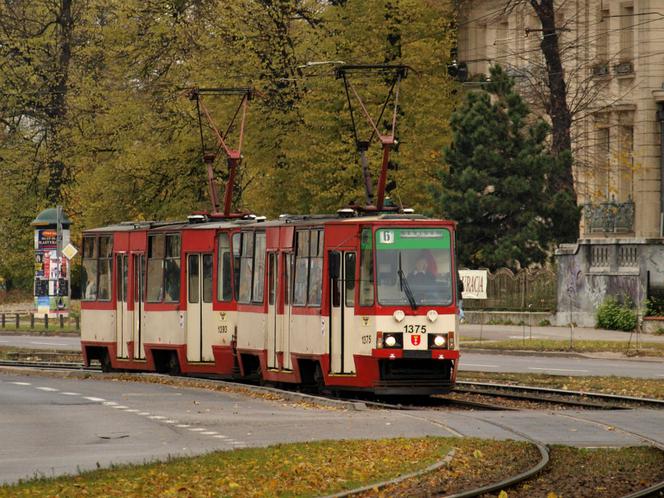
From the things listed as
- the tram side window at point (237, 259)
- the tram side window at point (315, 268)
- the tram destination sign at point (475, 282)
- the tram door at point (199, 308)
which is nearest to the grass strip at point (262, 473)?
the tram side window at point (315, 268)

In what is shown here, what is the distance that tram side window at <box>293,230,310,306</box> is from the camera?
29.5 m

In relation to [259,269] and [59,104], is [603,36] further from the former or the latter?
[259,269]

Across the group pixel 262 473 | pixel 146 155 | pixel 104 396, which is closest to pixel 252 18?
pixel 146 155

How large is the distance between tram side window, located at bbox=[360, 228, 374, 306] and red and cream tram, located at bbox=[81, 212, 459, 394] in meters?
0.01

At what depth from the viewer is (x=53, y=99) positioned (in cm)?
6919

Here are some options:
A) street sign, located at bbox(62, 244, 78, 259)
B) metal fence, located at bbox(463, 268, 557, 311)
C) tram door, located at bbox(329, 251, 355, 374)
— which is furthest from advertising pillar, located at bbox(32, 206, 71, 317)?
tram door, located at bbox(329, 251, 355, 374)

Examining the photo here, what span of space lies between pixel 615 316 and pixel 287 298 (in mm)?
22150

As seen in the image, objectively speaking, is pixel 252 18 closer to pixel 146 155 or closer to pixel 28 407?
pixel 146 155

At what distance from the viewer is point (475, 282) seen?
52.4m

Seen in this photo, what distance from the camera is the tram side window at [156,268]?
35.7m

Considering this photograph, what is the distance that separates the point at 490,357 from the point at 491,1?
92.5 feet

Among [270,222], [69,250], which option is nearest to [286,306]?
[270,222]

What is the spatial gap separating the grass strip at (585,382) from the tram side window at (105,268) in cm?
724

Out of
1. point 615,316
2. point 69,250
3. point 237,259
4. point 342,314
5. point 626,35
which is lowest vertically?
point 615,316
